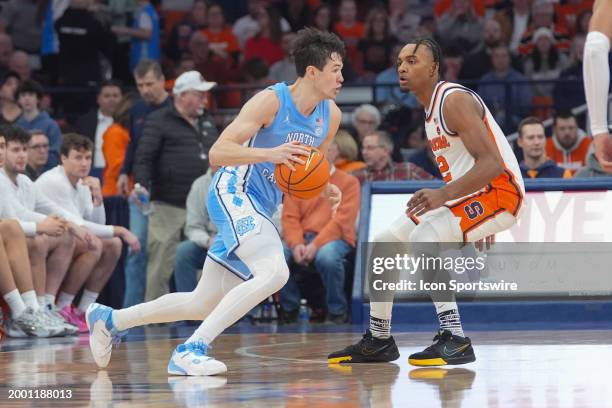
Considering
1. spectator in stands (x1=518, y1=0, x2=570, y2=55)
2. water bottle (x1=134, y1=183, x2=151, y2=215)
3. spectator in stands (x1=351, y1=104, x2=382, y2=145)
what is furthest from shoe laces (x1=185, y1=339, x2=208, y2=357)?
spectator in stands (x1=518, y1=0, x2=570, y2=55)

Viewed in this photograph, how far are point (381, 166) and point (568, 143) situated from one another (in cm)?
212

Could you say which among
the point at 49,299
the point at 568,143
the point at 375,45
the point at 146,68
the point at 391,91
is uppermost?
the point at 375,45

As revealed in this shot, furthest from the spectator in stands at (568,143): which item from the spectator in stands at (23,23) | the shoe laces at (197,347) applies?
the spectator in stands at (23,23)

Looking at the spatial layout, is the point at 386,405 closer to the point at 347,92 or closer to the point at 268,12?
the point at 347,92

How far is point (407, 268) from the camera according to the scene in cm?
1080

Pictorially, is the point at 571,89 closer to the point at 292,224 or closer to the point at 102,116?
the point at 292,224

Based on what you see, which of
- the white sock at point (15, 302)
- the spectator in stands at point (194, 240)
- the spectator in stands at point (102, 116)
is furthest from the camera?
the spectator in stands at point (102, 116)

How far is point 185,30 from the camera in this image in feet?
55.7

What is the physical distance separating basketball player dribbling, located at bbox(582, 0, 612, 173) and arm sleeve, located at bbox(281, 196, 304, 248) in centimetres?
705

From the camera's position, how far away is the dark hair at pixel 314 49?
23.6 feet

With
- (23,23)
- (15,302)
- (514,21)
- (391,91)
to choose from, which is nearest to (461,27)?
(514,21)

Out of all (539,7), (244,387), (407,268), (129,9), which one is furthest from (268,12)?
(244,387)

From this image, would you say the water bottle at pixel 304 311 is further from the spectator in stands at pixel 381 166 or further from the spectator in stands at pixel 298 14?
the spectator in stands at pixel 298 14

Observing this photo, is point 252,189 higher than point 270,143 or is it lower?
lower
